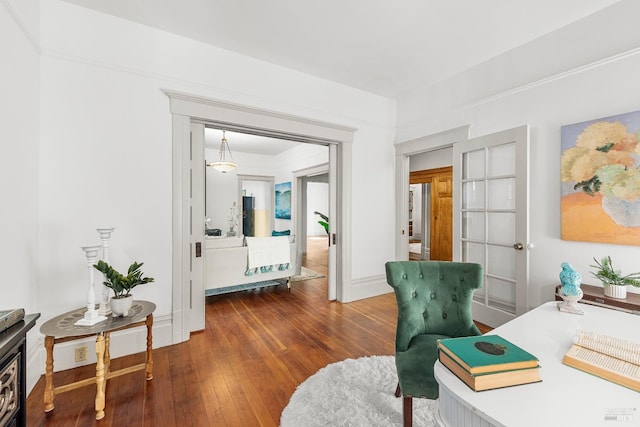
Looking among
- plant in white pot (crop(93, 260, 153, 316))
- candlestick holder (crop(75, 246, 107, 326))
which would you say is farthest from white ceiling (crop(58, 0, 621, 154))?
plant in white pot (crop(93, 260, 153, 316))

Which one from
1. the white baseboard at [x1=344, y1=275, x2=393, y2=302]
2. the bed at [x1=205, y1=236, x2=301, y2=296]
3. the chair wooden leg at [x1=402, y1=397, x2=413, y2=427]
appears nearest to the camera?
the chair wooden leg at [x1=402, y1=397, x2=413, y2=427]

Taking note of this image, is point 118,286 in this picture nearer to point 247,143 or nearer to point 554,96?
point 554,96

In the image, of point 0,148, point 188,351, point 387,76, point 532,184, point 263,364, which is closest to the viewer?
point 0,148

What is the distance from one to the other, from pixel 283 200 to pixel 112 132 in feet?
18.0

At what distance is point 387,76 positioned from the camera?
356 cm

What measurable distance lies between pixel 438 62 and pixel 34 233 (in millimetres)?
4167

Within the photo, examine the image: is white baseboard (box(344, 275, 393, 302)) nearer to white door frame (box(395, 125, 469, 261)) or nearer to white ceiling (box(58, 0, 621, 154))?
white door frame (box(395, 125, 469, 261))

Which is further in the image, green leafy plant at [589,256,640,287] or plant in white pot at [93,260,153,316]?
green leafy plant at [589,256,640,287]

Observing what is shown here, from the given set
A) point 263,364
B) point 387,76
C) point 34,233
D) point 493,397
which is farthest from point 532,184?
point 34,233

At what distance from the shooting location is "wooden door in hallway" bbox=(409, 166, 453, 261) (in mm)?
5680

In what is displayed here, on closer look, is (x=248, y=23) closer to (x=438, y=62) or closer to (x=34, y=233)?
(x=438, y=62)

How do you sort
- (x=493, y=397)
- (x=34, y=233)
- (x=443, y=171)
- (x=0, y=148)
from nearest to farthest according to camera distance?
1. (x=493, y=397)
2. (x=0, y=148)
3. (x=34, y=233)
4. (x=443, y=171)

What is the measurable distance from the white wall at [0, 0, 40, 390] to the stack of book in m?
2.45

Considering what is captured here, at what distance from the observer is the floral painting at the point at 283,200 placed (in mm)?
7518
